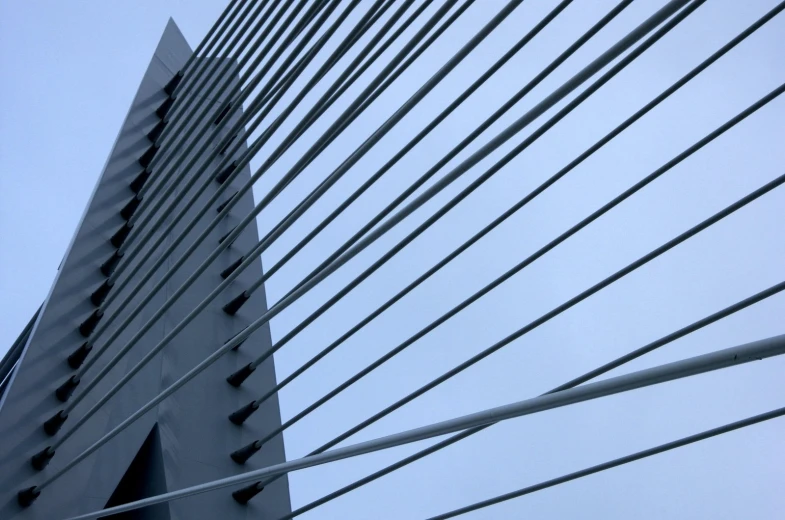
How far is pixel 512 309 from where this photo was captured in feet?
50.4

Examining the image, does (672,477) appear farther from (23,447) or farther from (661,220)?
(23,447)

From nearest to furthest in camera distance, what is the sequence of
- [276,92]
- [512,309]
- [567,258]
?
1. [276,92]
2. [512,309]
3. [567,258]

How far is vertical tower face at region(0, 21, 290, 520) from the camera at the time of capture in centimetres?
310

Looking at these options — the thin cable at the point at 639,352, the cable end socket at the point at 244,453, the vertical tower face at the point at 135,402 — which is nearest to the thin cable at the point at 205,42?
the vertical tower face at the point at 135,402

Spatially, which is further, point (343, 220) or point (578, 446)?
point (578, 446)

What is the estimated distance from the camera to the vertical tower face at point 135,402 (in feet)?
10.2

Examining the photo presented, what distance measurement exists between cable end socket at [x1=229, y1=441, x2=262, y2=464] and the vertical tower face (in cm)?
2

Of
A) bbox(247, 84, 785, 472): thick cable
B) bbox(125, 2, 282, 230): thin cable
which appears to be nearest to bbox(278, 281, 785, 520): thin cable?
bbox(247, 84, 785, 472): thick cable

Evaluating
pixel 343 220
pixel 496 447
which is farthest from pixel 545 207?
pixel 343 220

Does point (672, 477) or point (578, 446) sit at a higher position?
point (578, 446)

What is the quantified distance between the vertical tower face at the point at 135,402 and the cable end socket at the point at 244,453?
0.02 m

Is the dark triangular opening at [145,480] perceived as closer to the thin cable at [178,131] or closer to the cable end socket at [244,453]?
the cable end socket at [244,453]

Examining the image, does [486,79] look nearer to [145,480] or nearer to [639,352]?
[639,352]

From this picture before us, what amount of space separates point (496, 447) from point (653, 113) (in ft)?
25.7
